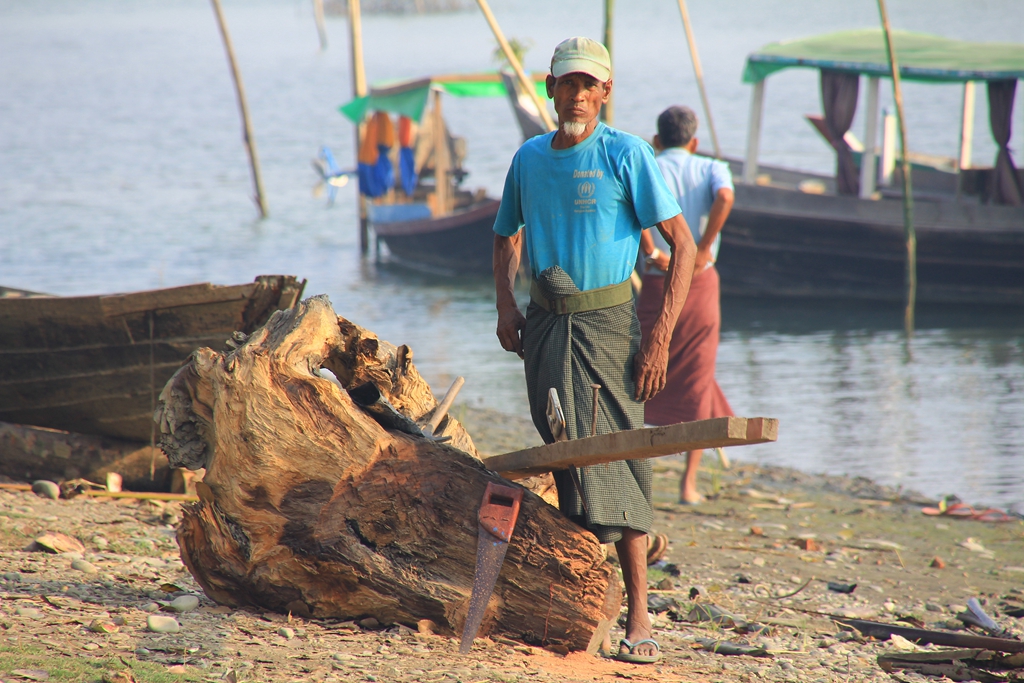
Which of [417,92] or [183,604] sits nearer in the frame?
[183,604]

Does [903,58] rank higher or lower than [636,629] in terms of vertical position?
higher

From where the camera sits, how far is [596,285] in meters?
3.22

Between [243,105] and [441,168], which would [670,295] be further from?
[243,105]

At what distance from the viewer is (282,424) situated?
318 centimetres

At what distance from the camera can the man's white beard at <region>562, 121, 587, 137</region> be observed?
3172 millimetres

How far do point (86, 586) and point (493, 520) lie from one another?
1480mm

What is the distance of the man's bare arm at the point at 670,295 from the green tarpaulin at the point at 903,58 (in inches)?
355

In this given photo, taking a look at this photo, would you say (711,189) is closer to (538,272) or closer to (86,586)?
(538,272)

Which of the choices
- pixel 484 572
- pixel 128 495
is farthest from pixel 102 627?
pixel 128 495

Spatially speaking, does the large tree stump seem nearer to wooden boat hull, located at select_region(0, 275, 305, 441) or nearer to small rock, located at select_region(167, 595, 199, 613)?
small rock, located at select_region(167, 595, 199, 613)

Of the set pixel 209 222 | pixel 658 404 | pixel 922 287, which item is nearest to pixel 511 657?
pixel 658 404

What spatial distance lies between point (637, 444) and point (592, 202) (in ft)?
2.55

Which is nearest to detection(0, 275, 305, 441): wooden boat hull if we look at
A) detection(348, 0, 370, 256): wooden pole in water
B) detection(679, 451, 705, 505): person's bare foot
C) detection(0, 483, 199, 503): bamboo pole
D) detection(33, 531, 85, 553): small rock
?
detection(0, 483, 199, 503): bamboo pole

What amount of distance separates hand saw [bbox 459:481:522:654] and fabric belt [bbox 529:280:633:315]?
0.61 meters
